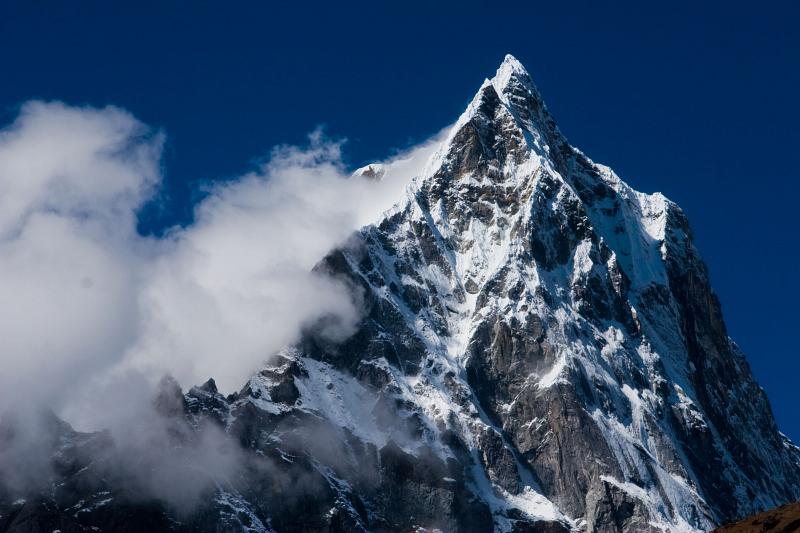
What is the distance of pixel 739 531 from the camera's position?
162 metres

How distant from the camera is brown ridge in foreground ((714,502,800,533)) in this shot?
5984 inches

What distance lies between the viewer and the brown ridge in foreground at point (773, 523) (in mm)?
152000

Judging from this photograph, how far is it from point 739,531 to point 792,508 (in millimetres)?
6599

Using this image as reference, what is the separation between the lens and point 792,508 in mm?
159625

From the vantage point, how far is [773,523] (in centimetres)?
15562
